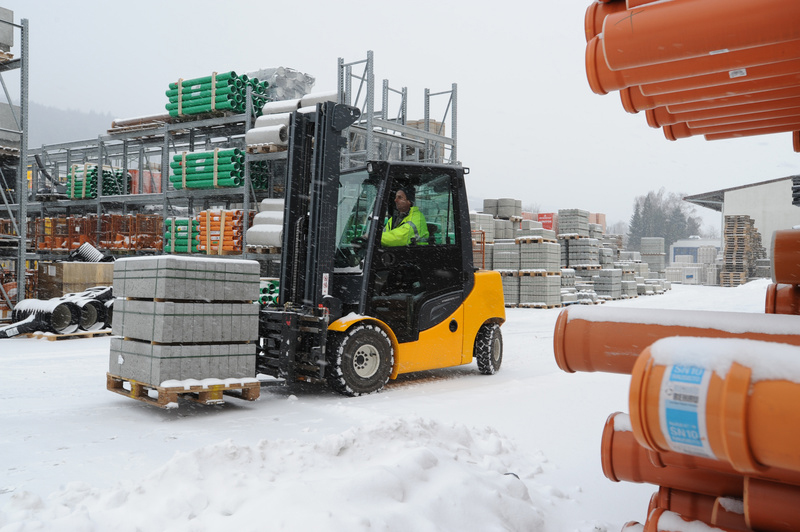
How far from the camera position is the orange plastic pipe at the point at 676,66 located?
180cm

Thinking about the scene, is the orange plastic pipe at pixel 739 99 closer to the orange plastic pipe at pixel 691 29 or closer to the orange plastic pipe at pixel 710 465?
the orange plastic pipe at pixel 691 29

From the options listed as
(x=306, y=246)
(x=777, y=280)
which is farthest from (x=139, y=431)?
(x=777, y=280)

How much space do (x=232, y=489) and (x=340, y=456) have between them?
80 cm

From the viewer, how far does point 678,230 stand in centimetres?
6288

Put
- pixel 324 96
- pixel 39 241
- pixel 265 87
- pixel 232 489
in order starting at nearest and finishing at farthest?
pixel 232 489
pixel 324 96
pixel 265 87
pixel 39 241

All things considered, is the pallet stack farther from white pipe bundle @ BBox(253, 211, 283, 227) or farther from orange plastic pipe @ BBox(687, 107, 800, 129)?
orange plastic pipe @ BBox(687, 107, 800, 129)

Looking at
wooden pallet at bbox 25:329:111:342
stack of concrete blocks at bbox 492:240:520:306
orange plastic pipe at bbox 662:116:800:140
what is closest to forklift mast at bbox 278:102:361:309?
orange plastic pipe at bbox 662:116:800:140

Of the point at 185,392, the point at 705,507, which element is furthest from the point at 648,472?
the point at 185,392

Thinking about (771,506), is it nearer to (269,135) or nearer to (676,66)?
(676,66)

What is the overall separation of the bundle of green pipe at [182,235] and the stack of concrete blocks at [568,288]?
37.6 ft

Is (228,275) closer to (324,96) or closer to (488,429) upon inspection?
(488,429)

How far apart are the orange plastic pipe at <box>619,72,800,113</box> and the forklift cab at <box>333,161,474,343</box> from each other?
4248 millimetres

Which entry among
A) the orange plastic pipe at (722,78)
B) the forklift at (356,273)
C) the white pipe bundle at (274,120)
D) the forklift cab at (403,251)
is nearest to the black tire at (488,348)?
the forklift at (356,273)

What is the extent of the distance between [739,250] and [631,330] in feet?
110
